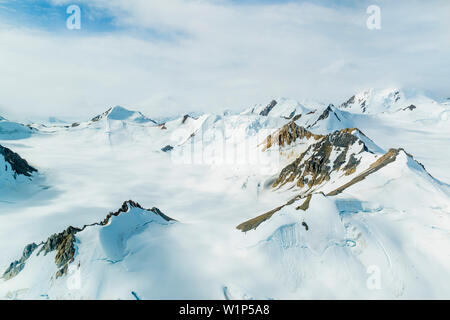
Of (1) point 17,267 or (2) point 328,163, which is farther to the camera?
(2) point 328,163

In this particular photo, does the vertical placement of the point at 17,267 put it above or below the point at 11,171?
above

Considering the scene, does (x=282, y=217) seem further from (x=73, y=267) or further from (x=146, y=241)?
(x=73, y=267)

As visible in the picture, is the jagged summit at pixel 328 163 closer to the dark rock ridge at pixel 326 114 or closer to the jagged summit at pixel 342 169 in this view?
the jagged summit at pixel 342 169

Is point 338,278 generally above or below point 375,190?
below

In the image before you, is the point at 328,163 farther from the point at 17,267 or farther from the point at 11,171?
the point at 11,171

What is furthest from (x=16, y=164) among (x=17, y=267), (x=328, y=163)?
(x=328, y=163)

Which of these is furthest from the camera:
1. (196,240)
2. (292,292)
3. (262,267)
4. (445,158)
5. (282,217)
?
(445,158)
